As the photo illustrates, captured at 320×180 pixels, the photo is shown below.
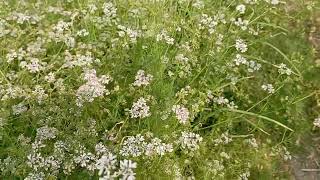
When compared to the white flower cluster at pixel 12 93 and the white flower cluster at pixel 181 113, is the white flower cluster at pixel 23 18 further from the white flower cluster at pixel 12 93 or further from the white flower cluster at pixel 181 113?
the white flower cluster at pixel 181 113

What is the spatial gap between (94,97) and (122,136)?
294 mm

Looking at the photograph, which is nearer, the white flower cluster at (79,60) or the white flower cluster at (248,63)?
the white flower cluster at (79,60)

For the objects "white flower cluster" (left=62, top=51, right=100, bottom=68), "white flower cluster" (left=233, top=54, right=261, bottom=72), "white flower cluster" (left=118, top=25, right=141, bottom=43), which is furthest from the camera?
"white flower cluster" (left=233, top=54, right=261, bottom=72)

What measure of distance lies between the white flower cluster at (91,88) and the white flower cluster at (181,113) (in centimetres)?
43

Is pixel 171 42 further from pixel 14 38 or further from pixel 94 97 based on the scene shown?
pixel 14 38

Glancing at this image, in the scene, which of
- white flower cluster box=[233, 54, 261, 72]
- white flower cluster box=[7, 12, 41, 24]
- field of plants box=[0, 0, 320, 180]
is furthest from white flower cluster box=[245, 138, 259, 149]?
white flower cluster box=[7, 12, 41, 24]

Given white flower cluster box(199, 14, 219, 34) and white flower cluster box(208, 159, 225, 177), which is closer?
white flower cluster box(208, 159, 225, 177)

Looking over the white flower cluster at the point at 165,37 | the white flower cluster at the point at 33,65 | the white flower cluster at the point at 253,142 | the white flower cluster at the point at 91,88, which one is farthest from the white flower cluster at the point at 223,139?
the white flower cluster at the point at 33,65

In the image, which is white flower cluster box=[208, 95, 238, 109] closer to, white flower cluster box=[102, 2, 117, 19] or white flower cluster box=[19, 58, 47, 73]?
white flower cluster box=[102, 2, 117, 19]

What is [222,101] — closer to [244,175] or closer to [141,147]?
[244,175]

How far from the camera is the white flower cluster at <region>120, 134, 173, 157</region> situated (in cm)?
266

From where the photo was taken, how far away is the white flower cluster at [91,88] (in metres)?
2.87

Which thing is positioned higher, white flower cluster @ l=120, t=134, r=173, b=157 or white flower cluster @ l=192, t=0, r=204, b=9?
white flower cluster @ l=192, t=0, r=204, b=9

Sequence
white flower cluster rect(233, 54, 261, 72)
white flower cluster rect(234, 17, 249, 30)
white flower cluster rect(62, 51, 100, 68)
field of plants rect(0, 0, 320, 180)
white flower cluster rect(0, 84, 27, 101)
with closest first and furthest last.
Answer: field of plants rect(0, 0, 320, 180) < white flower cluster rect(0, 84, 27, 101) < white flower cluster rect(62, 51, 100, 68) < white flower cluster rect(233, 54, 261, 72) < white flower cluster rect(234, 17, 249, 30)
